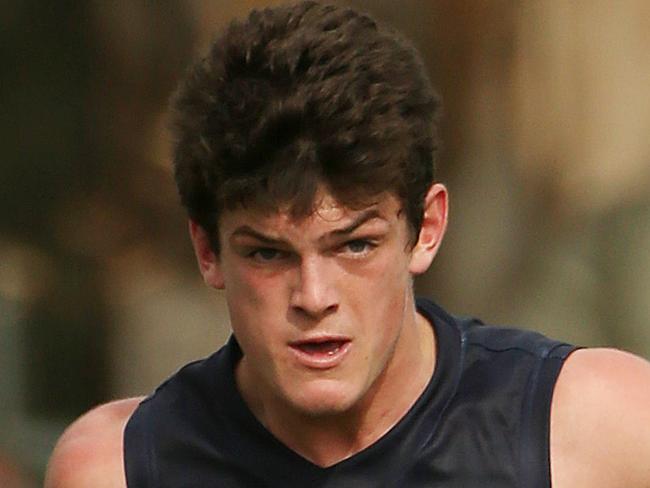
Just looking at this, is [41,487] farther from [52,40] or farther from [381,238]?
[381,238]

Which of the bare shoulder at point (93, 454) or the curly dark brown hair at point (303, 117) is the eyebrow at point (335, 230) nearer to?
the curly dark brown hair at point (303, 117)

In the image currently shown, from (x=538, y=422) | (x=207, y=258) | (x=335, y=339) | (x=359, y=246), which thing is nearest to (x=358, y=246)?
(x=359, y=246)

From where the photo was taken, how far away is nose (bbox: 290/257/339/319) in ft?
6.34

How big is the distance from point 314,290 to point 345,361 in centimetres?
9

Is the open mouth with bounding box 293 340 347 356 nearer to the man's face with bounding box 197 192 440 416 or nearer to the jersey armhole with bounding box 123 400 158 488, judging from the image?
the man's face with bounding box 197 192 440 416

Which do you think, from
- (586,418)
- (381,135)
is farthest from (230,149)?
(586,418)

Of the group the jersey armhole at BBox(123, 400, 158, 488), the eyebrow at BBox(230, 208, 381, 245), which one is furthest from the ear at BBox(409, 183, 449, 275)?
the jersey armhole at BBox(123, 400, 158, 488)

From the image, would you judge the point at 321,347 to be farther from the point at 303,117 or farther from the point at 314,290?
the point at 303,117

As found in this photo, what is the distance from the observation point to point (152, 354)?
369 cm

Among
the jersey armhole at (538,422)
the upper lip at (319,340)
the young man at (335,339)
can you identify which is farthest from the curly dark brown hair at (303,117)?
the jersey armhole at (538,422)

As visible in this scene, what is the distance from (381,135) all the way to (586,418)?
0.41 metres

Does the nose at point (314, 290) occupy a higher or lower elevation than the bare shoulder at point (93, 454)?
higher

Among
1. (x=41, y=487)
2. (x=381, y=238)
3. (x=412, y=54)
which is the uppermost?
(x=412, y=54)

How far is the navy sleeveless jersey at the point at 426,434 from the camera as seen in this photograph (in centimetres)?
210
